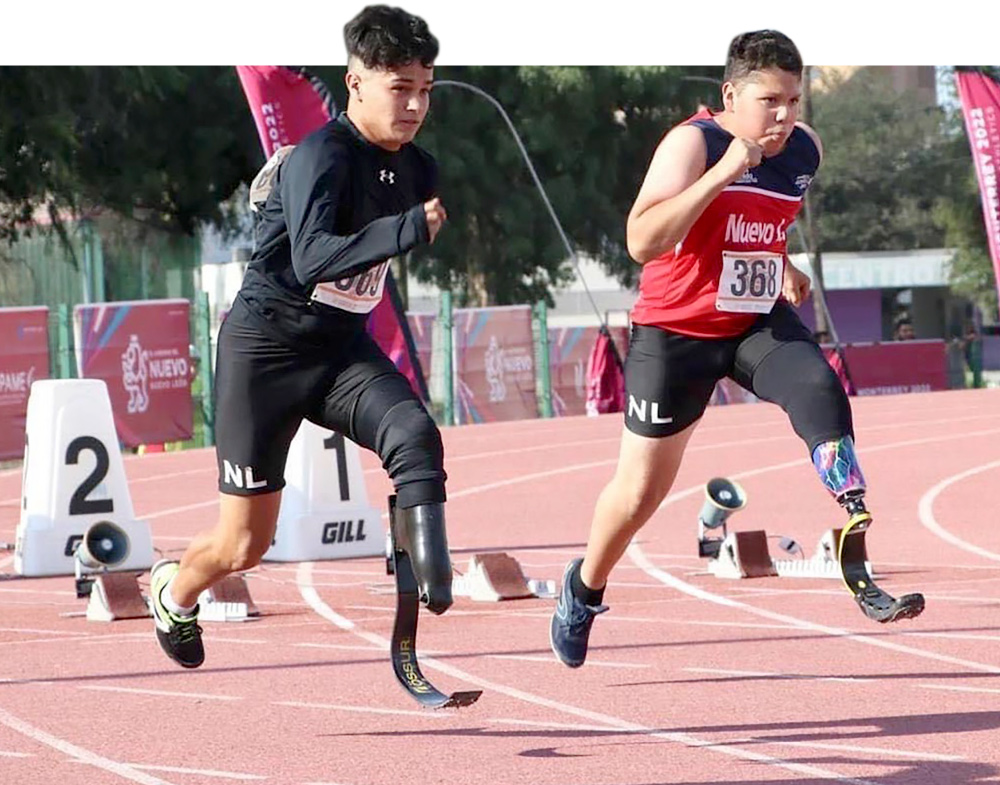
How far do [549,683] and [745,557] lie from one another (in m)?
3.64

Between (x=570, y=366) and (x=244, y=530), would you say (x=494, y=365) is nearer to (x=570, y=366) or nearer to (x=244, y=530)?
(x=570, y=366)

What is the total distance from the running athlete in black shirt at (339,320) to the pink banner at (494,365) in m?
24.1

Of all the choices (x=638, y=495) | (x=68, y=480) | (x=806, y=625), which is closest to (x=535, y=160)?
(x=68, y=480)

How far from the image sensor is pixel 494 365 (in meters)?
31.4

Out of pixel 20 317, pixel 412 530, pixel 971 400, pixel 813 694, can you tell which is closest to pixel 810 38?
pixel 813 694

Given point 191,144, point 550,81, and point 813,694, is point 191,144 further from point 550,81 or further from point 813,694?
point 813,694

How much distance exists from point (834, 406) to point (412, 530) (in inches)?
58.2

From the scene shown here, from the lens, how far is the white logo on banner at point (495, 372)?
31.3m

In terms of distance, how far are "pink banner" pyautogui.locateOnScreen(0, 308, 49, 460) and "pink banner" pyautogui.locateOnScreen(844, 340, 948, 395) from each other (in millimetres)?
16414

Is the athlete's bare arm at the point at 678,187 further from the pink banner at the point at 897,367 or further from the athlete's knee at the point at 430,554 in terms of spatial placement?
the pink banner at the point at 897,367

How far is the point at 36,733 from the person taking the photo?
6.91 m

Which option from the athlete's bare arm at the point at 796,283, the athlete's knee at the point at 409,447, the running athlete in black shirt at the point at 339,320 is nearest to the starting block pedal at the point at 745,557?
the athlete's bare arm at the point at 796,283

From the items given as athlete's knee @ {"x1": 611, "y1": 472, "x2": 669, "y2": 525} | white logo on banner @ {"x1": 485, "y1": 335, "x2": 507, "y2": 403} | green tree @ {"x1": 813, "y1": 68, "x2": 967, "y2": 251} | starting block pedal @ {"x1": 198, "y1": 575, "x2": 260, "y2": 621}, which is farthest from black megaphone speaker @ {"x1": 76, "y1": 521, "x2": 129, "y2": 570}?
green tree @ {"x1": 813, "y1": 68, "x2": 967, "y2": 251}

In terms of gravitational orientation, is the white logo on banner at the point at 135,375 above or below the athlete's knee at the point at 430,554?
below
